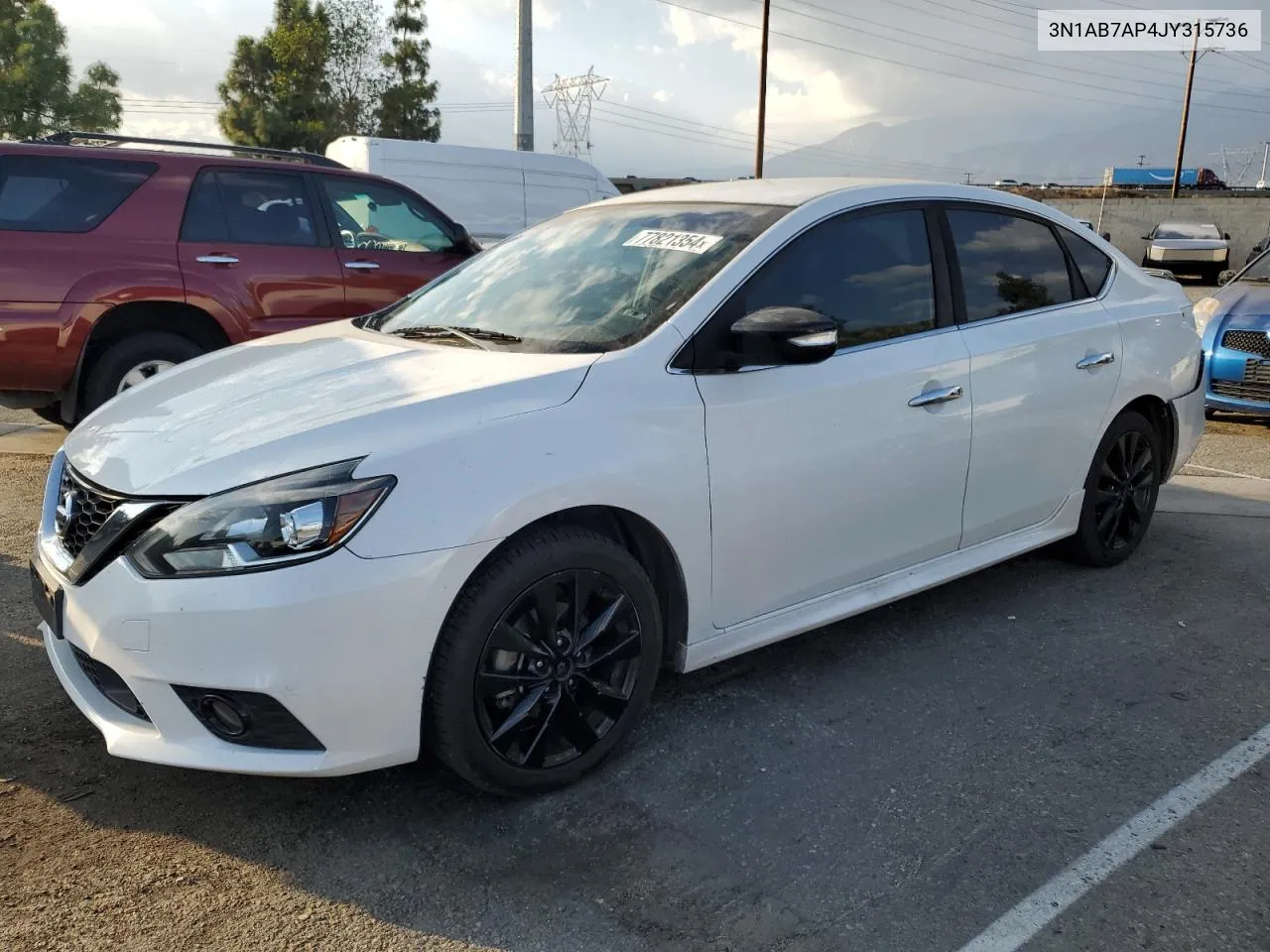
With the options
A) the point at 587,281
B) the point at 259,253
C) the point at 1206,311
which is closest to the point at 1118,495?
the point at 587,281

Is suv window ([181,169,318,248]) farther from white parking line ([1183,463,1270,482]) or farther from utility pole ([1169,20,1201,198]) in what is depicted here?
utility pole ([1169,20,1201,198])

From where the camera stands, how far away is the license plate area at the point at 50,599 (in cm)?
261

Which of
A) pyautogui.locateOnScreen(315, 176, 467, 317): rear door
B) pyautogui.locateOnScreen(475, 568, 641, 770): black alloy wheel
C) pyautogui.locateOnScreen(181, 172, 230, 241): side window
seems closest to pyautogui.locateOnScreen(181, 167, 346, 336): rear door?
pyautogui.locateOnScreen(181, 172, 230, 241): side window

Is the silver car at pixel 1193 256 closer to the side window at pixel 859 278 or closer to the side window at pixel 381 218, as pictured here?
the side window at pixel 381 218

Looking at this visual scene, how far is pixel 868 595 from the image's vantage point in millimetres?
3457

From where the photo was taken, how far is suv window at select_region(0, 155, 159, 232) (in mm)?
5668

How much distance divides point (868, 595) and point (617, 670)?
104 centimetres

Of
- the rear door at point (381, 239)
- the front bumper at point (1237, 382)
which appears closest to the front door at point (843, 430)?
the rear door at point (381, 239)

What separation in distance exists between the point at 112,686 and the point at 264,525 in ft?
2.17

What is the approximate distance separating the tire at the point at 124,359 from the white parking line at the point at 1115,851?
5.41 meters

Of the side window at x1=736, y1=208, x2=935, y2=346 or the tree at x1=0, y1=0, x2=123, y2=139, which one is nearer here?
the side window at x1=736, y1=208, x2=935, y2=346

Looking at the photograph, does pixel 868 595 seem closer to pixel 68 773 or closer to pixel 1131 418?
pixel 1131 418

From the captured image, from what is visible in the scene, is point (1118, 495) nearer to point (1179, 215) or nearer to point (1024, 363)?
point (1024, 363)

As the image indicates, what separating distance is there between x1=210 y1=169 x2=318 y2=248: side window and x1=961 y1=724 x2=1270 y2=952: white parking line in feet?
19.0
